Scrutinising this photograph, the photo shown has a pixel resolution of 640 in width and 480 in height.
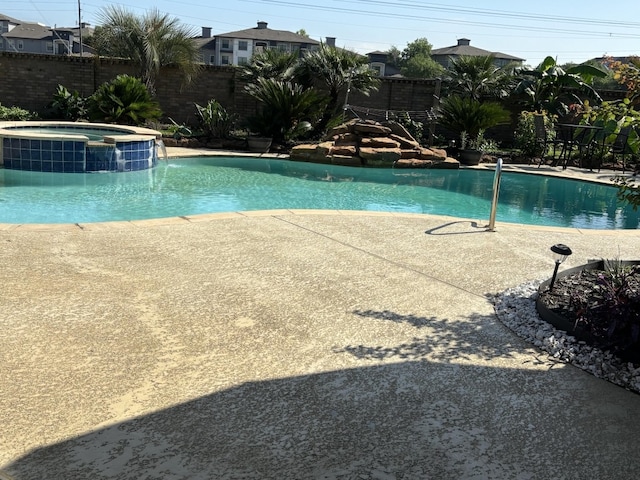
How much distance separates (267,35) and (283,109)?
183 ft

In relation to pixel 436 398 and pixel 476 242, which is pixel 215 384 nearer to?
pixel 436 398

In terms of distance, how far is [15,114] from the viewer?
663 inches

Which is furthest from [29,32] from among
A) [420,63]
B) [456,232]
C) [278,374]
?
[278,374]

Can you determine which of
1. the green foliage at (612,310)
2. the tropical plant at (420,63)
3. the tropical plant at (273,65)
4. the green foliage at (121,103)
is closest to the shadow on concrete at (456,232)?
the green foliage at (612,310)

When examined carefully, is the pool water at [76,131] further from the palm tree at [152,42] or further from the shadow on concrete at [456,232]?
the shadow on concrete at [456,232]

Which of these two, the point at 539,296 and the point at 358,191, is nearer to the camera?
the point at 539,296

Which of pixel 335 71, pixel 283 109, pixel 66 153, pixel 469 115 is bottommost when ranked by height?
pixel 66 153

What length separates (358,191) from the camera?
11750 millimetres

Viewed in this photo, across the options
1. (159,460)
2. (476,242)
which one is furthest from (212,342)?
(476,242)

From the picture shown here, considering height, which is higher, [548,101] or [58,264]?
[548,101]

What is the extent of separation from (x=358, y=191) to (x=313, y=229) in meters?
5.14

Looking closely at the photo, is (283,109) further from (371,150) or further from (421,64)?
(421,64)

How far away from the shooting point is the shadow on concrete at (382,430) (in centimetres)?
245

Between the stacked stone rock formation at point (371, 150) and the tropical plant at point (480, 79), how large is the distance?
334cm
